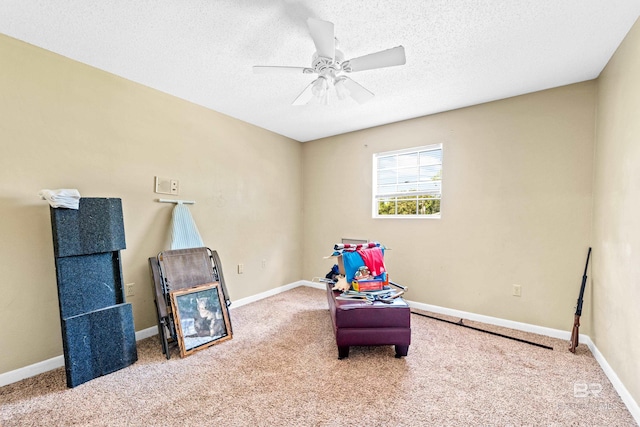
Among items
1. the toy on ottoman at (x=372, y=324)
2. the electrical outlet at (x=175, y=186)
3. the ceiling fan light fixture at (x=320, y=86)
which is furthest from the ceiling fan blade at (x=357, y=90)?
the electrical outlet at (x=175, y=186)

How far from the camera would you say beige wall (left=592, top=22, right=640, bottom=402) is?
5.62ft

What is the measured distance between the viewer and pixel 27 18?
1740 mm

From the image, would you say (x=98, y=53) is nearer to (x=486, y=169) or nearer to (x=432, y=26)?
(x=432, y=26)

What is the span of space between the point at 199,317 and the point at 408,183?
2.87 m

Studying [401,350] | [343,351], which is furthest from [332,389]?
[401,350]

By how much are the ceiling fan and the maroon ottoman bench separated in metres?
1.74

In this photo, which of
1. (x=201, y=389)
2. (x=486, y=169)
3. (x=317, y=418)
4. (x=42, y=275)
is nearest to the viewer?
(x=317, y=418)

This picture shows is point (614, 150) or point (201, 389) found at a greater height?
point (614, 150)

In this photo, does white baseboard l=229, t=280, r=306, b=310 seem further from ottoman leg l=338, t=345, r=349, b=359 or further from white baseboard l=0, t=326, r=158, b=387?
ottoman leg l=338, t=345, r=349, b=359

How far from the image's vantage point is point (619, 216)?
1.94m

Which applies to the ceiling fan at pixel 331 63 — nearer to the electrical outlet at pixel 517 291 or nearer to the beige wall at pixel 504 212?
the beige wall at pixel 504 212

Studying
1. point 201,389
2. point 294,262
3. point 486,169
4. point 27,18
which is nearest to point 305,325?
point 201,389

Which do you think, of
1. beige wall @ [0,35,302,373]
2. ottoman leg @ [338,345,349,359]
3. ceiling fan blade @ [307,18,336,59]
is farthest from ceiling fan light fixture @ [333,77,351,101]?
ottoman leg @ [338,345,349,359]

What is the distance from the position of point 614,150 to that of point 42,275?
443cm
